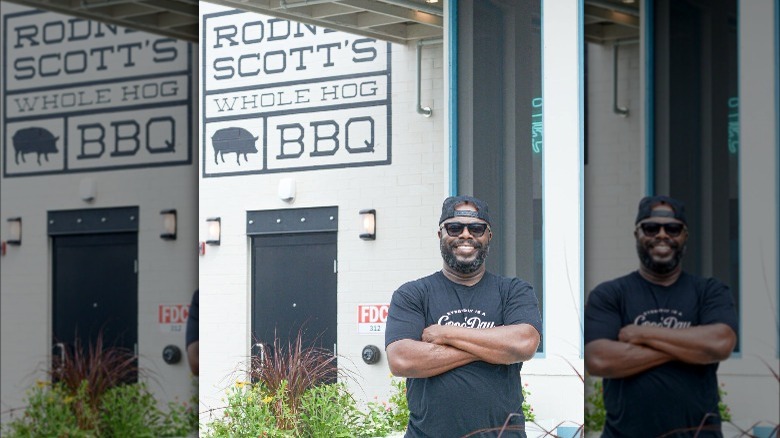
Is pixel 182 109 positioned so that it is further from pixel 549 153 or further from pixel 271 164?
pixel 549 153

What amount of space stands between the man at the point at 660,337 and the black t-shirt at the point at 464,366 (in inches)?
13.7

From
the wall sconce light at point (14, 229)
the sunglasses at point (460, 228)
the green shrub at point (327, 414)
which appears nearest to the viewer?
the sunglasses at point (460, 228)

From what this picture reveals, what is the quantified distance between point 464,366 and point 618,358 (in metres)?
0.46

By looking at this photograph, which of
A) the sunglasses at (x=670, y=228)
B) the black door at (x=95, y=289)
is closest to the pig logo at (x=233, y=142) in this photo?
the black door at (x=95, y=289)

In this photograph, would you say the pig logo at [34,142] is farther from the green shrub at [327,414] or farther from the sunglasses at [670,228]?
the sunglasses at [670,228]

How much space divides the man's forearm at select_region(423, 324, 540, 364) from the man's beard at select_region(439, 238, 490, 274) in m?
0.13

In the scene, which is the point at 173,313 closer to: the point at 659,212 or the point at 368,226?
the point at 368,226

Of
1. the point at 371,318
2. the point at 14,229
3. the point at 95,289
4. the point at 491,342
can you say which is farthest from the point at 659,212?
the point at 95,289

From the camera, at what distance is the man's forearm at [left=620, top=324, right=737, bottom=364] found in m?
2.20

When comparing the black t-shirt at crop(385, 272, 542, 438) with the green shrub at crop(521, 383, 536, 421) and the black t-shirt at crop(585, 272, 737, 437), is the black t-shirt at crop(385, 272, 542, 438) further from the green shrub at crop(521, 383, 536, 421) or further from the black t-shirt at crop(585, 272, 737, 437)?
the green shrub at crop(521, 383, 536, 421)

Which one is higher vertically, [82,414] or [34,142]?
[34,142]

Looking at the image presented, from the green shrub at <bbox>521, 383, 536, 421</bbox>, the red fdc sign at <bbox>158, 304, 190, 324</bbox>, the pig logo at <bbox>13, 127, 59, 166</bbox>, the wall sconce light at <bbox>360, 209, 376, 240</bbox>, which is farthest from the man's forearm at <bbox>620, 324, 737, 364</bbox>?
the red fdc sign at <bbox>158, 304, 190, 324</bbox>

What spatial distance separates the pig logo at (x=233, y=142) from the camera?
5.95m

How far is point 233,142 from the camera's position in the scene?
19.8 ft
